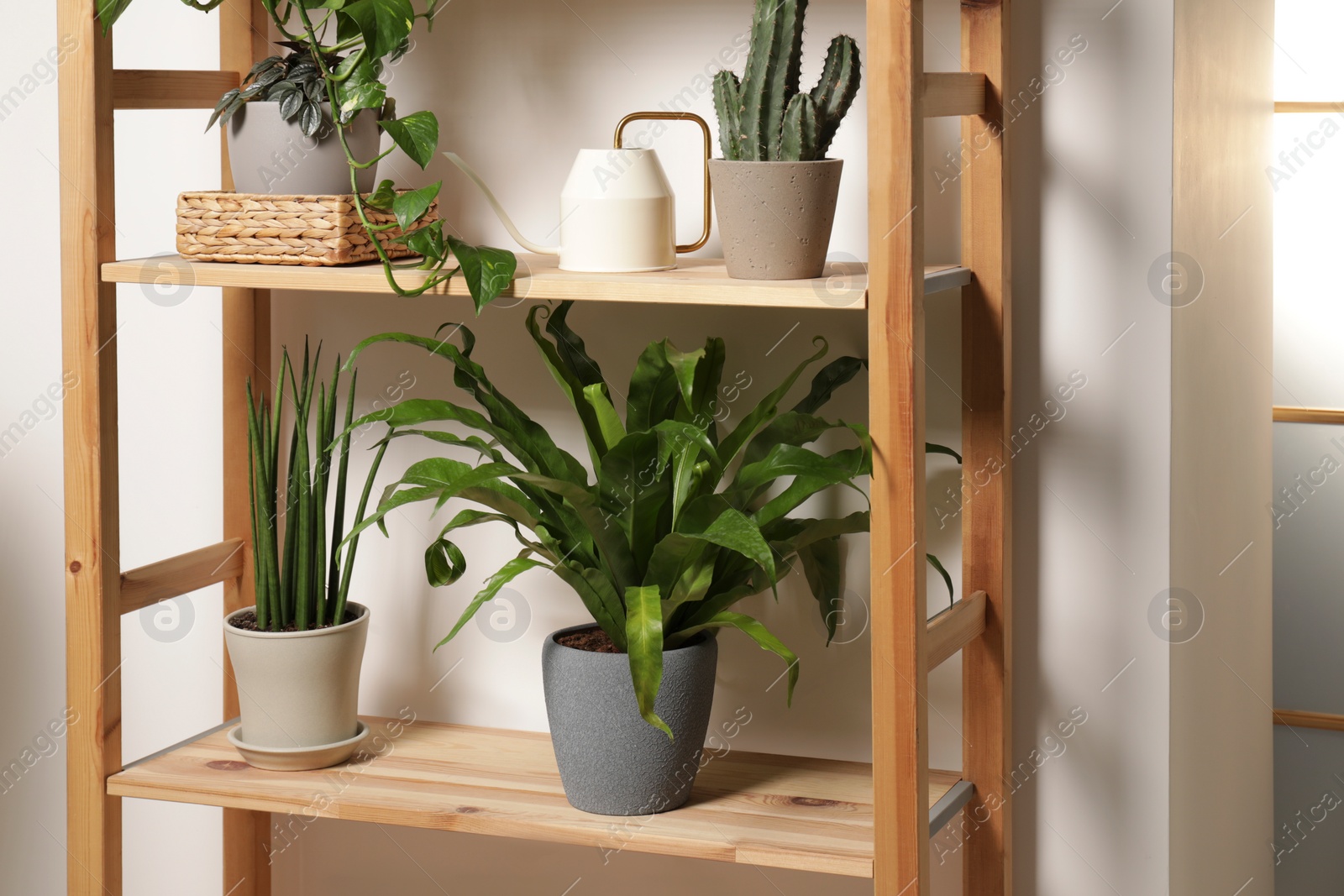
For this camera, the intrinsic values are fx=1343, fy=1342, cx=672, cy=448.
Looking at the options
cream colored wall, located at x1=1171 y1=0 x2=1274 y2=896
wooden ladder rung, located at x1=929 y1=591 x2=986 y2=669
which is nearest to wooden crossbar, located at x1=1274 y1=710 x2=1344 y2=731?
cream colored wall, located at x1=1171 y1=0 x2=1274 y2=896

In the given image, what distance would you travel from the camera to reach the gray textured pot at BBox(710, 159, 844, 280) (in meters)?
1.09

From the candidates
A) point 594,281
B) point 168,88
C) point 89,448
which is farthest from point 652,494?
point 168,88

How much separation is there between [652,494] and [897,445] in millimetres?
266

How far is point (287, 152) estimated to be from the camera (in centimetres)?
126

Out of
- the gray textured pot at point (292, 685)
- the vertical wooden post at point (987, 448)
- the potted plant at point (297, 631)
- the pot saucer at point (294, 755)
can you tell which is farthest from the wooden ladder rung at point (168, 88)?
the vertical wooden post at point (987, 448)

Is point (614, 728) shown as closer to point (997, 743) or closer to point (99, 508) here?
point (997, 743)

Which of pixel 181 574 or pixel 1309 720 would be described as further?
pixel 1309 720

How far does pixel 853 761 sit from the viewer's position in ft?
4.61

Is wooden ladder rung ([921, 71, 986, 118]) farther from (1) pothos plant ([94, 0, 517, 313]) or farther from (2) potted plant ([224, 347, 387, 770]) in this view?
(2) potted plant ([224, 347, 387, 770])

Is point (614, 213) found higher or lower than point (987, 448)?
higher

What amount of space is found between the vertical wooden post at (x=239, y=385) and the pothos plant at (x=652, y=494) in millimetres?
351

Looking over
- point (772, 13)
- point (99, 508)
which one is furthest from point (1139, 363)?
point (99, 508)

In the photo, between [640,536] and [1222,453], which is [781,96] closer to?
[640,536]

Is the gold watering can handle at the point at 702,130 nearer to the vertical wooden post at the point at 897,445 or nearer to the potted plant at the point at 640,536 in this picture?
the potted plant at the point at 640,536
